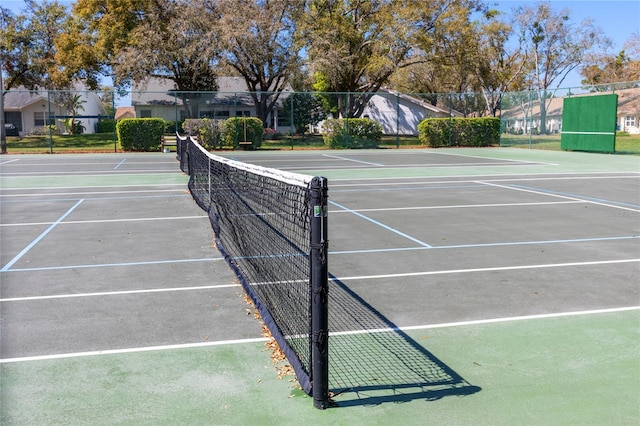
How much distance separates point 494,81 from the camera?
6112cm

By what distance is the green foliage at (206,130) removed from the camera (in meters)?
32.6

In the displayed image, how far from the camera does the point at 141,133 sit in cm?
3328

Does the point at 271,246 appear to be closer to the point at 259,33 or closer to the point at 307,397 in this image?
the point at 307,397

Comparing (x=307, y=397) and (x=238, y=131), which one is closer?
(x=307, y=397)

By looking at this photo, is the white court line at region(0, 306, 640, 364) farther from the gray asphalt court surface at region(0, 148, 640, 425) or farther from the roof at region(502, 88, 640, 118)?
the roof at region(502, 88, 640, 118)

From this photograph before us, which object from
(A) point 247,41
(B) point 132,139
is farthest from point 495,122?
(B) point 132,139

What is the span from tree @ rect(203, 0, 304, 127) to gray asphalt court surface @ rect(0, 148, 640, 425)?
27340 mm

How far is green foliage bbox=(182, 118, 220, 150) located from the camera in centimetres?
3259

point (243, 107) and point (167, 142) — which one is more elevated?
point (243, 107)

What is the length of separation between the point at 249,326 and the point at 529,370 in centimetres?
249

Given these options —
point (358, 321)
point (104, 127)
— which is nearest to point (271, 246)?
point (358, 321)

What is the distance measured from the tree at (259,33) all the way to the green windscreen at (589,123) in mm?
17114

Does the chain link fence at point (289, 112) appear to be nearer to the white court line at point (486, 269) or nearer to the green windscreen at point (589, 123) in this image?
the green windscreen at point (589, 123)

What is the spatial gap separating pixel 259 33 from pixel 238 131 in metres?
8.75
